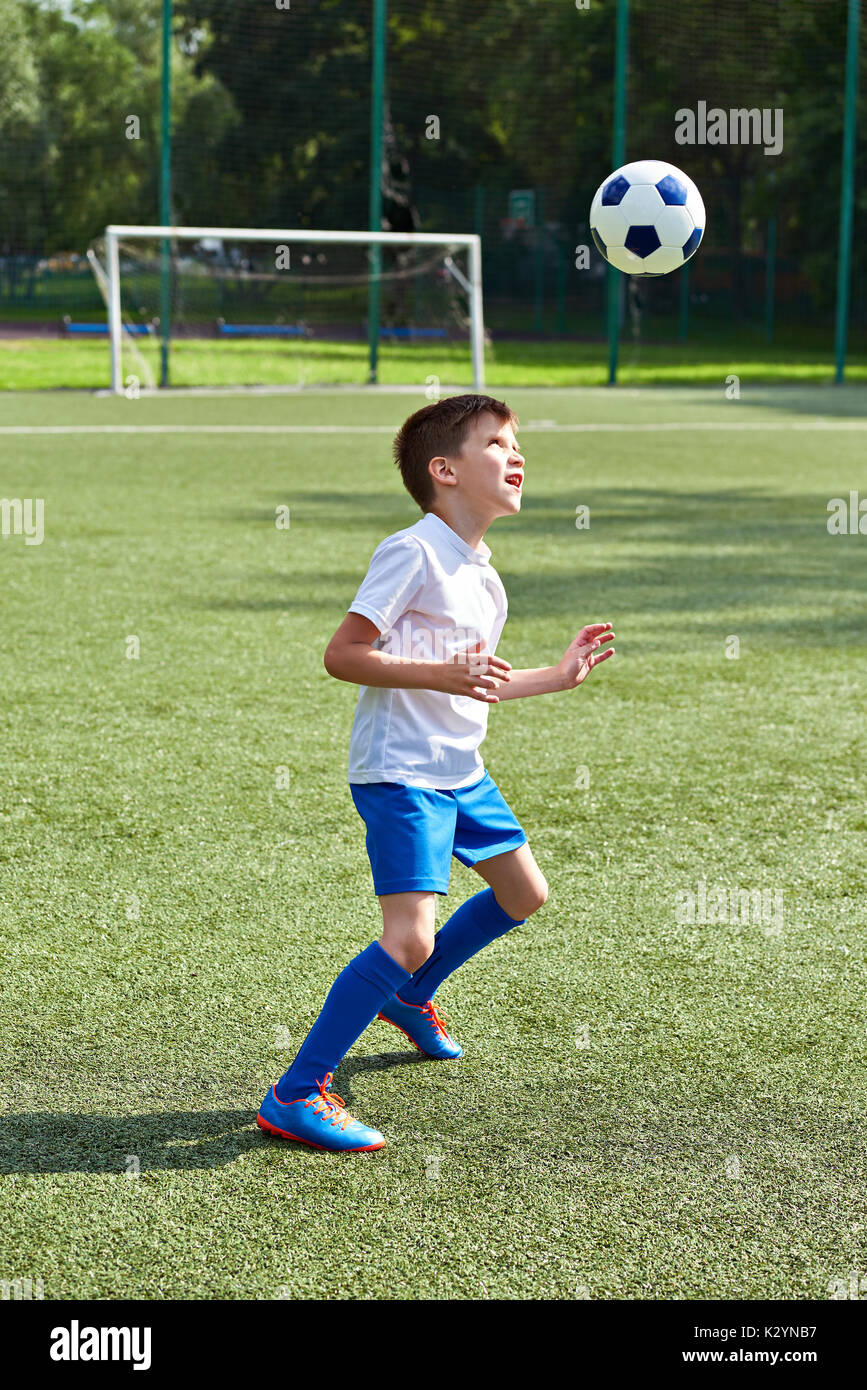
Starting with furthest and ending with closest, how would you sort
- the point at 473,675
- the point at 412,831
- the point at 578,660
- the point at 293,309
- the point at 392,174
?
the point at 392,174
the point at 293,309
the point at 578,660
the point at 412,831
the point at 473,675

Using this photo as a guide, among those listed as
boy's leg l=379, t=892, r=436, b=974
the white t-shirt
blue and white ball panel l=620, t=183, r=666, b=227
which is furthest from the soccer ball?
boy's leg l=379, t=892, r=436, b=974

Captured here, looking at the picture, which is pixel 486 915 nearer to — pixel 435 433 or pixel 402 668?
pixel 402 668

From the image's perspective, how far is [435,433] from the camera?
2451 millimetres

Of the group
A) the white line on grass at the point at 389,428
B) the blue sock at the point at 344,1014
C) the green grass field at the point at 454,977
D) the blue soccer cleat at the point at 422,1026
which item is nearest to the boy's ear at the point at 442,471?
the blue sock at the point at 344,1014

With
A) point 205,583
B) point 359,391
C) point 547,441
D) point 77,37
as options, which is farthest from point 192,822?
point 77,37

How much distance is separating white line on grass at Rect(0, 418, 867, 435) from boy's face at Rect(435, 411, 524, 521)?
12704mm

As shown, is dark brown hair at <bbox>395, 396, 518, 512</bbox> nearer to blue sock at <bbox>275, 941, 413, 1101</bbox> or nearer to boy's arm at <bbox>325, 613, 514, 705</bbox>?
boy's arm at <bbox>325, 613, 514, 705</bbox>

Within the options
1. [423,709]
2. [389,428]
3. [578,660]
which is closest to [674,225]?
[578,660]

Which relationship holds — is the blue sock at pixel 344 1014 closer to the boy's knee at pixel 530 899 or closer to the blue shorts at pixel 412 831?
the blue shorts at pixel 412 831

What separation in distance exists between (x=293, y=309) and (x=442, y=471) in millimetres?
19199

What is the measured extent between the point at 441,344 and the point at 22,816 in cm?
1787

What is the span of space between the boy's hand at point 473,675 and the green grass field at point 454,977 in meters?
0.74
